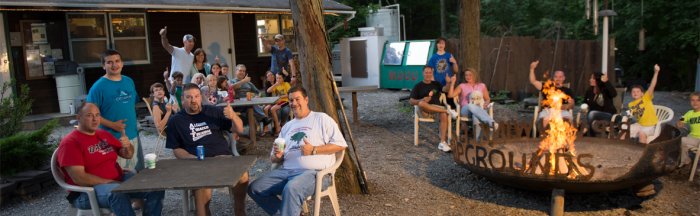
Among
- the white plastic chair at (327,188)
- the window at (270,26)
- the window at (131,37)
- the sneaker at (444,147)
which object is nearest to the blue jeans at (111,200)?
the white plastic chair at (327,188)

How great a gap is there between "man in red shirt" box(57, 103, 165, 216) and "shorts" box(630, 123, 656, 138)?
4847mm

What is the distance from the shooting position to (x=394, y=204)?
16.1ft

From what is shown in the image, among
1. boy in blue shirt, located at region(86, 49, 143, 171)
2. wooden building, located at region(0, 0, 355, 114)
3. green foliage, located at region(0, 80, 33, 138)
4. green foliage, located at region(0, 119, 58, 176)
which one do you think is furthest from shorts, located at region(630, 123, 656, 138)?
wooden building, located at region(0, 0, 355, 114)

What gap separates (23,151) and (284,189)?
2.98 m

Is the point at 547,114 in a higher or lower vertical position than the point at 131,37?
lower

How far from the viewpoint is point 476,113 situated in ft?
23.1

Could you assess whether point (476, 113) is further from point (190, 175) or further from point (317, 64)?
point (190, 175)

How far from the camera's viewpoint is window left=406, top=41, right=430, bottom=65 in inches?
554

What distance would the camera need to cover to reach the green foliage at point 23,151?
523cm

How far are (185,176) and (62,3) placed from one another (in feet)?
22.3

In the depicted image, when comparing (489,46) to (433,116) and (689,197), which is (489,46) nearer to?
(433,116)

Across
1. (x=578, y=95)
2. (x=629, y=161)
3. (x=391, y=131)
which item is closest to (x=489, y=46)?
(x=578, y=95)

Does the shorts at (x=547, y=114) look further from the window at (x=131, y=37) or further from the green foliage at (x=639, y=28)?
the green foliage at (x=639, y=28)

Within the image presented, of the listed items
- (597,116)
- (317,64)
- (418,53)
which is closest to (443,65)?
(597,116)
